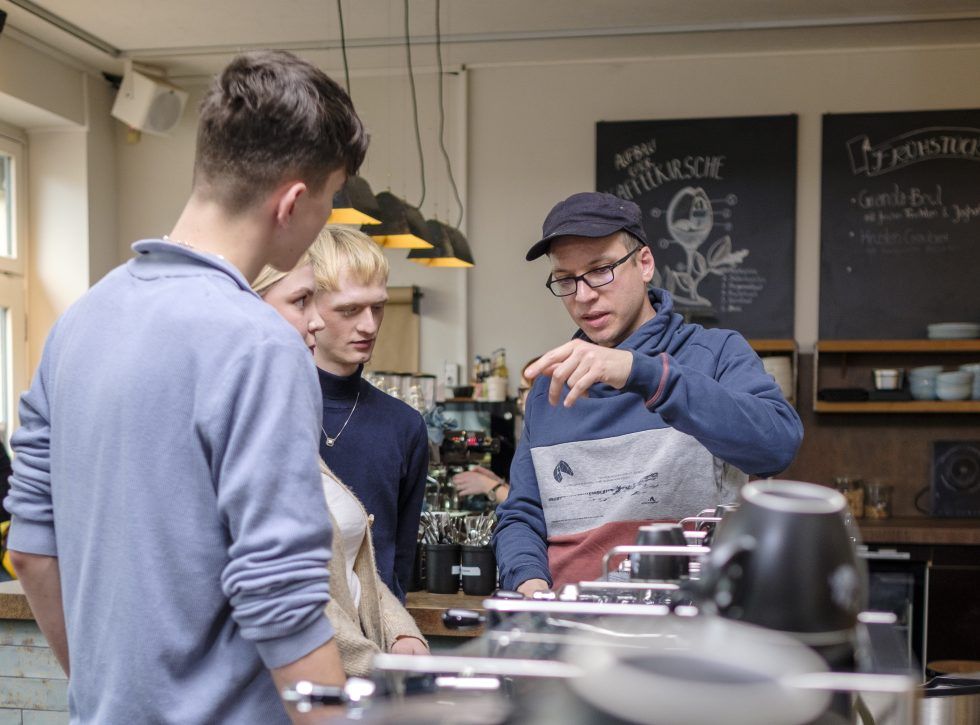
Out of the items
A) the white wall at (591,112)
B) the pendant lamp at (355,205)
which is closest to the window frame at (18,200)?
the white wall at (591,112)

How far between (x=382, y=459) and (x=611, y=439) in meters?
0.49

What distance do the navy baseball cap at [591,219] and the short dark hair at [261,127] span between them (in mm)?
759

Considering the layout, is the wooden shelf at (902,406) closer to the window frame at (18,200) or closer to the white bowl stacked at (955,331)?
the white bowl stacked at (955,331)

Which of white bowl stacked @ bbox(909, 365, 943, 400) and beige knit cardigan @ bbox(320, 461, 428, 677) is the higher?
white bowl stacked @ bbox(909, 365, 943, 400)

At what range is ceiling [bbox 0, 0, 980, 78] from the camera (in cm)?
454

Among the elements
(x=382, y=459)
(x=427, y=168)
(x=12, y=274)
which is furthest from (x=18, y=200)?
(x=382, y=459)

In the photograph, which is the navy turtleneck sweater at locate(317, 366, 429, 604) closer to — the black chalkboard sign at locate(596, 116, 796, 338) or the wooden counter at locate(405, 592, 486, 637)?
the wooden counter at locate(405, 592, 486, 637)

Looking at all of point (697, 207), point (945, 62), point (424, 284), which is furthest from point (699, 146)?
point (424, 284)

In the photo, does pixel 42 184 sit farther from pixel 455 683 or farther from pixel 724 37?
pixel 455 683

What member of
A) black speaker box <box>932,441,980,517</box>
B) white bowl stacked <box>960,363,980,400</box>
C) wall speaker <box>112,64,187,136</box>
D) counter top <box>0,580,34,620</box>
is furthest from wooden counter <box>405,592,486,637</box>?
wall speaker <box>112,64,187,136</box>

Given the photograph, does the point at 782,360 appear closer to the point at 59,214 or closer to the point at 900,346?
the point at 900,346

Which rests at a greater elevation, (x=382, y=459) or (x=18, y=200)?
(x=18, y=200)

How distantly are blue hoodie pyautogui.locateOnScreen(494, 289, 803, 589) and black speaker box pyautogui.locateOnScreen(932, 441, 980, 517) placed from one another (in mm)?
3720

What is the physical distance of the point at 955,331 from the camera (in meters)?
4.72
